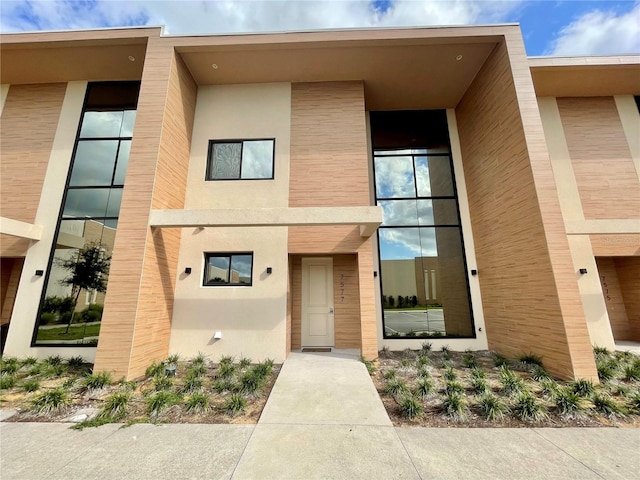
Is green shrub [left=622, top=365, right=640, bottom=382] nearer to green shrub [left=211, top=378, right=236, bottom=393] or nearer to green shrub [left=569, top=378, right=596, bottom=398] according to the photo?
green shrub [left=569, top=378, right=596, bottom=398]

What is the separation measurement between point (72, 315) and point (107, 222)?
2271 millimetres

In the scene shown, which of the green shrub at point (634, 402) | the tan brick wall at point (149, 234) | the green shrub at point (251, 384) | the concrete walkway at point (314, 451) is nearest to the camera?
the concrete walkway at point (314, 451)

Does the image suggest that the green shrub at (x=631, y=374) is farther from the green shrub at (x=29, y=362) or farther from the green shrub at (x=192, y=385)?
the green shrub at (x=29, y=362)

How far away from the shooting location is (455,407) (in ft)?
11.0

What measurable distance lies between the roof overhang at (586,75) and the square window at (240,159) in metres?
7.51

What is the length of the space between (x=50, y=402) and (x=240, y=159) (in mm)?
5704

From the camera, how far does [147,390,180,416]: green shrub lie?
11.3 feet

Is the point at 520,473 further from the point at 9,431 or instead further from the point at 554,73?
the point at 554,73

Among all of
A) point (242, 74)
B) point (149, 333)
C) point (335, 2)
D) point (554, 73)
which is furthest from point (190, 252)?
point (554, 73)

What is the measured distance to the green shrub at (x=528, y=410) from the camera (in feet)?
10.6

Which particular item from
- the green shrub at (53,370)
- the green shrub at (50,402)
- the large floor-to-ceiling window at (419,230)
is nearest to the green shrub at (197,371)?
the green shrub at (50,402)

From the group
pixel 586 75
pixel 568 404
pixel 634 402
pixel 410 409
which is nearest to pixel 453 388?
pixel 410 409

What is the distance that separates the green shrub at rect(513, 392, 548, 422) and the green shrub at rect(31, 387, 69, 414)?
630 cm

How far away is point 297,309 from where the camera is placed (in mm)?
6523
